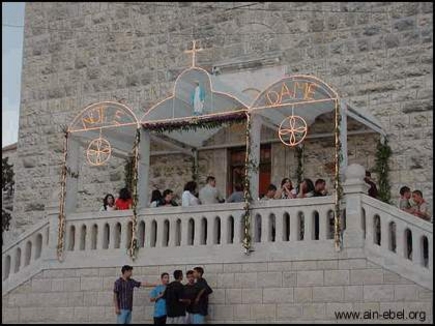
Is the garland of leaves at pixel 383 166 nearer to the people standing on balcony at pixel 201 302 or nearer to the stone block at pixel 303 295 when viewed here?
the stone block at pixel 303 295

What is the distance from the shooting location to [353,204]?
13297 mm

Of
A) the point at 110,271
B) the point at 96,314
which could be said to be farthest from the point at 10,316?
the point at 110,271

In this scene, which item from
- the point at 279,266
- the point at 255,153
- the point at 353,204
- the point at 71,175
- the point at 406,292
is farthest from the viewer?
the point at 71,175

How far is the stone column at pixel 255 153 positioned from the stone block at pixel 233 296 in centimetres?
158

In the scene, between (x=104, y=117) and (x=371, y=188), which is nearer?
(x=371, y=188)

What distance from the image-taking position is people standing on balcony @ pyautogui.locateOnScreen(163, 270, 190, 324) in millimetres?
13367

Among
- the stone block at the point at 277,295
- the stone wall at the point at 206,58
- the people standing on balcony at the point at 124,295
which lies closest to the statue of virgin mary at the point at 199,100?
the stone wall at the point at 206,58

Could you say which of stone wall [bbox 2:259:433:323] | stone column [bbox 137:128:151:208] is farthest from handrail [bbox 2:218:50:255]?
stone column [bbox 137:128:151:208]

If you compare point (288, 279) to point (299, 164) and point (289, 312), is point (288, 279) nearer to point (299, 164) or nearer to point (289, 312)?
point (289, 312)

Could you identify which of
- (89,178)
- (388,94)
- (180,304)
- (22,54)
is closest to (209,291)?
(180,304)

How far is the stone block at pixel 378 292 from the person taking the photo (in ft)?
41.5

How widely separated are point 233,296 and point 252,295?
0.33 metres

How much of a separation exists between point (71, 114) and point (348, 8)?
6.81 meters

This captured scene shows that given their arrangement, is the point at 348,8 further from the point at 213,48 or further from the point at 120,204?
the point at 120,204
